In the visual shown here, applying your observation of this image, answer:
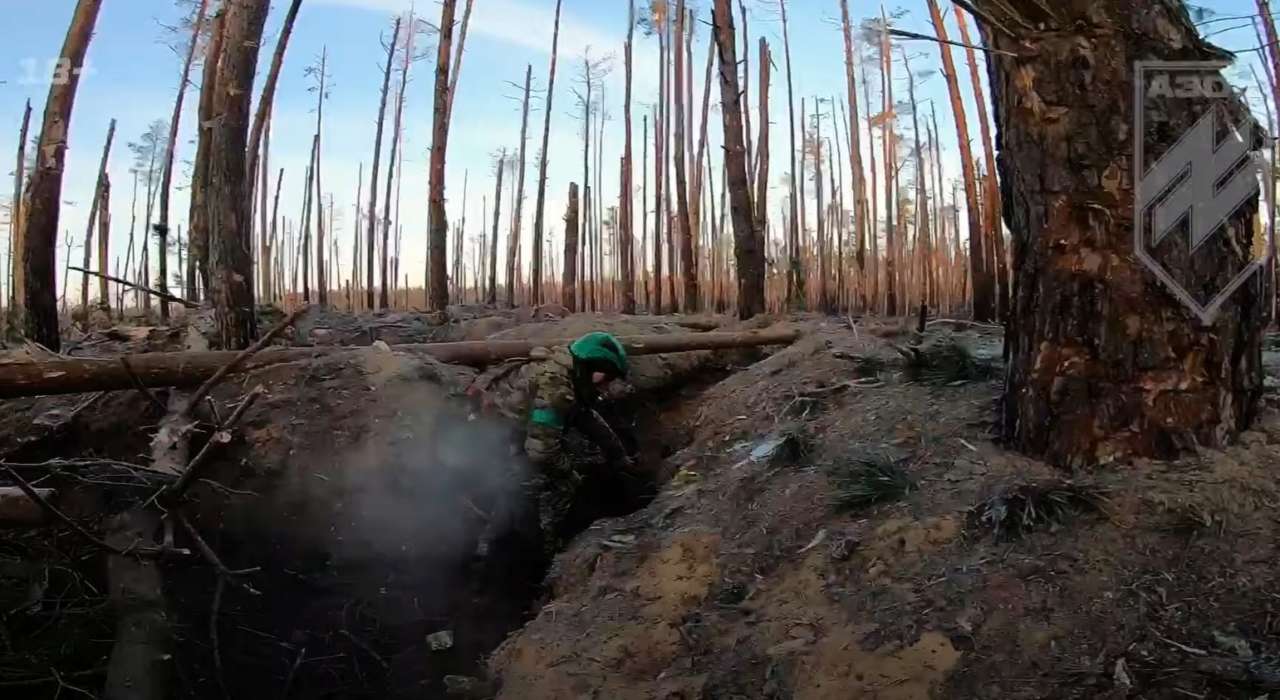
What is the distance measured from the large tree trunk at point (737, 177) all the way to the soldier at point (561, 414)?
3569mm

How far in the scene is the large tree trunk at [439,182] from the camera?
10492 millimetres

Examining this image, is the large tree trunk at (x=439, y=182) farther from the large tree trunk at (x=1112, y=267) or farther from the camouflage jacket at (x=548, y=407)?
the large tree trunk at (x=1112, y=267)

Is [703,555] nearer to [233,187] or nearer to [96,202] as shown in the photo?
[233,187]

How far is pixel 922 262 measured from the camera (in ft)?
52.1

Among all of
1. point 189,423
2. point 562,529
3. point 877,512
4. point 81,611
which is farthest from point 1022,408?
point 189,423

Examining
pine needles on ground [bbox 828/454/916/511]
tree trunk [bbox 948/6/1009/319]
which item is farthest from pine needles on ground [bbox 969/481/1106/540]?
tree trunk [bbox 948/6/1009/319]

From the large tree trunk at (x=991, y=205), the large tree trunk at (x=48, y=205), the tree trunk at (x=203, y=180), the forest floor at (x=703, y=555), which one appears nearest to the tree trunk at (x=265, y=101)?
the tree trunk at (x=203, y=180)

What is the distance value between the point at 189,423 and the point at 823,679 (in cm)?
362

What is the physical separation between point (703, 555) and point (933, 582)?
1079mm

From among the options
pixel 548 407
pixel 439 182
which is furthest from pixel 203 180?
pixel 548 407

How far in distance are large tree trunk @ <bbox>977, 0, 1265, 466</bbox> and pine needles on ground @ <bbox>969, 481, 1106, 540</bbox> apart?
22 centimetres

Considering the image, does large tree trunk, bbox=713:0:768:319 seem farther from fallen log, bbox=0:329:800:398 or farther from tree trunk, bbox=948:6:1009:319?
tree trunk, bbox=948:6:1009:319

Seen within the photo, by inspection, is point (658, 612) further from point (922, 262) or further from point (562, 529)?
point (922, 262)

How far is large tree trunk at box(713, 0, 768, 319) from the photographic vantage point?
797 centimetres
